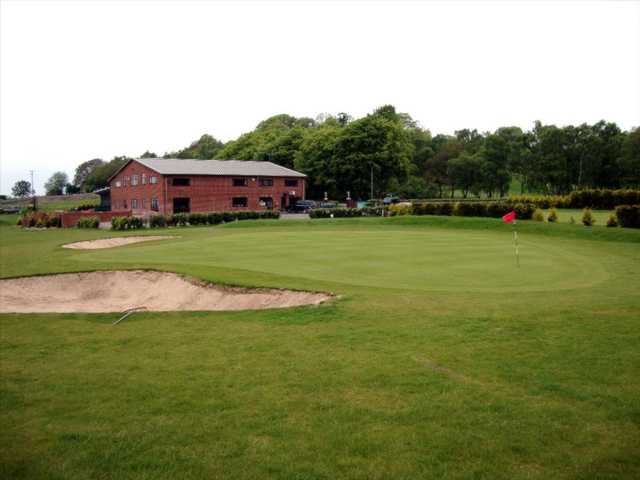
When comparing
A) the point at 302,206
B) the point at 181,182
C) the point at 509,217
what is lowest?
the point at 509,217

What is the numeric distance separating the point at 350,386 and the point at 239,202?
65.4 meters

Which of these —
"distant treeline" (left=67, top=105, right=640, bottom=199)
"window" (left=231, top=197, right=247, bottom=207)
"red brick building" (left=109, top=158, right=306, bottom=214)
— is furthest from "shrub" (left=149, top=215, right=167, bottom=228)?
"distant treeline" (left=67, top=105, right=640, bottom=199)

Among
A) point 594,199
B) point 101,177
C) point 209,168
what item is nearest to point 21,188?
point 101,177

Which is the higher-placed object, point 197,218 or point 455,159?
point 455,159

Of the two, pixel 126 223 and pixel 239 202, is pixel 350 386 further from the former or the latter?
pixel 239 202

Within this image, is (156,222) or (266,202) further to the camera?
(266,202)

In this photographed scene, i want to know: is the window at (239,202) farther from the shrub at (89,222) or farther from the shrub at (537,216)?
the shrub at (537,216)

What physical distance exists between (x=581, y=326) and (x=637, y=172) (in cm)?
7887

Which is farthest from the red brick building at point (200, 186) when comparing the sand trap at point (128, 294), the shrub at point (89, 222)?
the sand trap at point (128, 294)

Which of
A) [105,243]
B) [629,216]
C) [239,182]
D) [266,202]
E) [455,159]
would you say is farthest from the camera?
[455,159]

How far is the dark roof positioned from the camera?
66.1 m

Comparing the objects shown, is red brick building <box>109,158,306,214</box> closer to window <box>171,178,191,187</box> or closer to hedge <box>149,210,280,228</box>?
window <box>171,178,191,187</box>

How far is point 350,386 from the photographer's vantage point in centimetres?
776

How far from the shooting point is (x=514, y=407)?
22.2 ft
